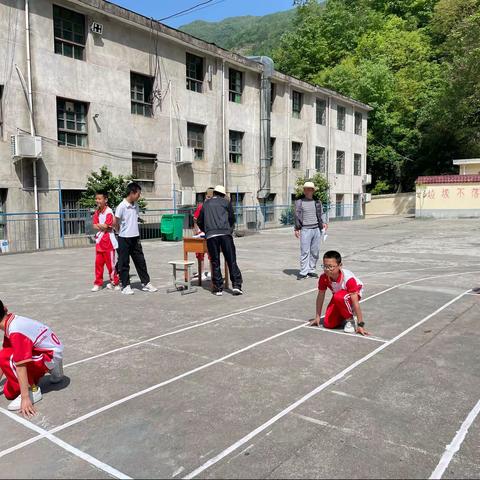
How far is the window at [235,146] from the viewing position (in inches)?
1024

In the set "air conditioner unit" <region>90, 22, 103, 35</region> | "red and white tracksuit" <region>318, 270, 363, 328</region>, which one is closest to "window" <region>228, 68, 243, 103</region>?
"air conditioner unit" <region>90, 22, 103, 35</region>

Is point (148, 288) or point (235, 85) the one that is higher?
point (235, 85)

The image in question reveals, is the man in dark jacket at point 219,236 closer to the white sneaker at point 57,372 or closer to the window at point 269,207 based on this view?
the white sneaker at point 57,372

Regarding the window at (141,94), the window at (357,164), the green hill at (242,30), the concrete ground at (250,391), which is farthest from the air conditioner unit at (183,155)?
the green hill at (242,30)

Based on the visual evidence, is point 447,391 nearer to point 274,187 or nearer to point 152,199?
point 152,199

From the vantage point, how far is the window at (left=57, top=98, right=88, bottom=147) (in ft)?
57.3

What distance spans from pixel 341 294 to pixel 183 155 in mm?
16965

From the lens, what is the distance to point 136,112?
66.6ft

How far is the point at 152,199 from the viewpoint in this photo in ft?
67.9

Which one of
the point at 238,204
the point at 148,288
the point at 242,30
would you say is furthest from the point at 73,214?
the point at 242,30

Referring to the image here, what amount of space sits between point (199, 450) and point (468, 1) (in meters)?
45.7

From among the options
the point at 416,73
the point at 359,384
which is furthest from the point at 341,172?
the point at 359,384

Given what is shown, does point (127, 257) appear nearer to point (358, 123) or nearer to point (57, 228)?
point (57, 228)

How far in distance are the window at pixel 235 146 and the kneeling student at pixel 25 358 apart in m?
22.7
